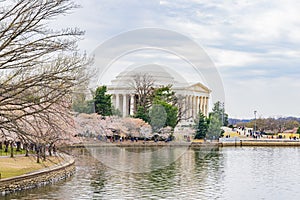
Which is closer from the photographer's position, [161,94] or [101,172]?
[101,172]

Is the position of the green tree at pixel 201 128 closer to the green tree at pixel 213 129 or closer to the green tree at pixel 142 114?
the green tree at pixel 213 129

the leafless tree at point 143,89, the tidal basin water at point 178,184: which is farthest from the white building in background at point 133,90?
the tidal basin water at point 178,184

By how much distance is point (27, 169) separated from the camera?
87.9ft

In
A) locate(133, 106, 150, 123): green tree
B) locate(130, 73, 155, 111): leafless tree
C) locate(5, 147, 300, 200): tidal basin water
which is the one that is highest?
locate(130, 73, 155, 111): leafless tree

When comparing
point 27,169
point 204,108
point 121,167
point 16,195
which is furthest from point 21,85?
point 204,108

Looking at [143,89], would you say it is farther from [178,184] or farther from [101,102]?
[178,184]

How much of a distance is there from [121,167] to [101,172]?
A: 11.5ft

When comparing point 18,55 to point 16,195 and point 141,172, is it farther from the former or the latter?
point 141,172

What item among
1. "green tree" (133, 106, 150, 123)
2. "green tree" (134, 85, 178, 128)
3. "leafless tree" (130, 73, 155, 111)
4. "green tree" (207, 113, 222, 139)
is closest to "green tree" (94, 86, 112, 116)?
"green tree" (133, 106, 150, 123)

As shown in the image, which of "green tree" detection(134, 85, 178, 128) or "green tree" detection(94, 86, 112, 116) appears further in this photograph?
"green tree" detection(134, 85, 178, 128)

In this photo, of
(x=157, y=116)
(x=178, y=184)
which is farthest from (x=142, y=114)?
(x=178, y=184)

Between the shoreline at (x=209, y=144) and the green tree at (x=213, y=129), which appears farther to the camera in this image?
the green tree at (x=213, y=129)

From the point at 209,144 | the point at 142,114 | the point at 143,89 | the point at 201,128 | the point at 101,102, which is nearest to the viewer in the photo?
the point at 101,102

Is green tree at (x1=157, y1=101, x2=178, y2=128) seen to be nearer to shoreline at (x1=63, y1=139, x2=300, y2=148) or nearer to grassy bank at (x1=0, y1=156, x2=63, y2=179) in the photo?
shoreline at (x1=63, y1=139, x2=300, y2=148)
